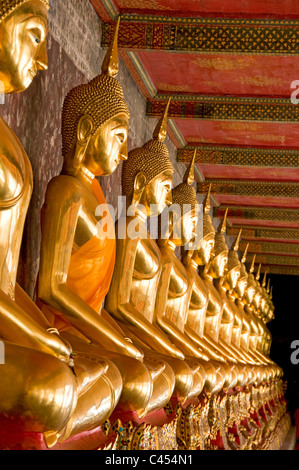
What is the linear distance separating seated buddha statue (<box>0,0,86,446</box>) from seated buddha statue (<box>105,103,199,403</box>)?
1297mm

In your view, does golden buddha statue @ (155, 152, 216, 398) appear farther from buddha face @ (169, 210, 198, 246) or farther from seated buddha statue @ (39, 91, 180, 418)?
seated buddha statue @ (39, 91, 180, 418)

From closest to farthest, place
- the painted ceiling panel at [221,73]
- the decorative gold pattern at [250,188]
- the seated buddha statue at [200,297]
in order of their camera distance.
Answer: the painted ceiling panel at [221,73] → the seated buddha statue at [200,297] → the decorative gold pattern at [250,188]

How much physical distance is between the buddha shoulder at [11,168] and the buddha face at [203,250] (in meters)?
3.57

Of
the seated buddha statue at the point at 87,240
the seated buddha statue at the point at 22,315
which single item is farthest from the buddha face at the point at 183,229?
the seated buddha statue at the point at 22,315

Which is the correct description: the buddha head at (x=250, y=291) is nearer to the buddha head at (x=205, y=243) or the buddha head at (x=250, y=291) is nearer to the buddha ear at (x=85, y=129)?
the buddha head at (x=205, y=243)

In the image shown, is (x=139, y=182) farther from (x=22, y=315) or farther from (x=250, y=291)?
(x=250, y=291)

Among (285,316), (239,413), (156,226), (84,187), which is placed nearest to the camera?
(84,187)

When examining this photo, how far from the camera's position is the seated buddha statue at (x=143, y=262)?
423cm

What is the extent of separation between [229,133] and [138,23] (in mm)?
2659

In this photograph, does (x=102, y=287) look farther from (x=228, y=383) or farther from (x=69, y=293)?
(x=228, y=383)

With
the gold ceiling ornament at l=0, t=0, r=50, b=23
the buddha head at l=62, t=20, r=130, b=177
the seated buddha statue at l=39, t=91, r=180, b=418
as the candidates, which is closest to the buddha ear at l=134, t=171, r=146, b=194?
the seated buddha statue at l=39, t=91, r=180, b=418

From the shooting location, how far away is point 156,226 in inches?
222

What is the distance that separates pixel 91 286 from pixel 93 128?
0.77m

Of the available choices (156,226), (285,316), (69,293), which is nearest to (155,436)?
(69,293)
